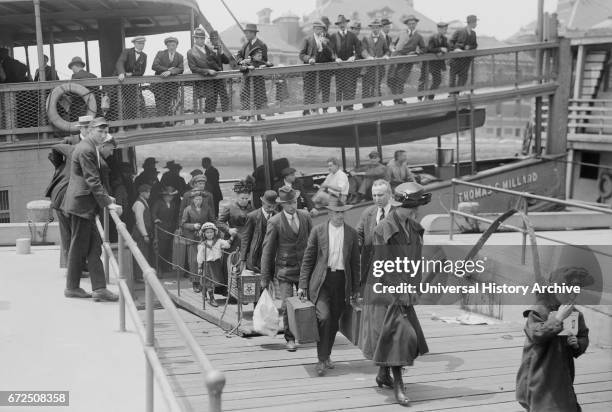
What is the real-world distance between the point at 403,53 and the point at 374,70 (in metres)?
0.89

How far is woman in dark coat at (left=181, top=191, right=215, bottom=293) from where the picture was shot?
12.1m

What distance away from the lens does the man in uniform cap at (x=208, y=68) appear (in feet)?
46.1

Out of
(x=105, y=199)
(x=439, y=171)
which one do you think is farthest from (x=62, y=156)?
(x=439, y=171)

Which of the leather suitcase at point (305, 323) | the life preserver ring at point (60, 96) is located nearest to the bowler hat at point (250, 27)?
the life preserver ring at point (60, 96)

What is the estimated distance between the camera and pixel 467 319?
9633 mm

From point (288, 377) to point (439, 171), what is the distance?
11832mm

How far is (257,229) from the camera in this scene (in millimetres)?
9016

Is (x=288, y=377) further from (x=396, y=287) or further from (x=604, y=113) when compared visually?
(x=604, y=113)

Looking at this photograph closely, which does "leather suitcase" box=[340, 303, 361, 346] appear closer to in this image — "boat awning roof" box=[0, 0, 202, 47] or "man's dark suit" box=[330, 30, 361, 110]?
"boat awning roof" box=[0, 0, 202, 47]

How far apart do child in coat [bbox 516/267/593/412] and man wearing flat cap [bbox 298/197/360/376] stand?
209cm

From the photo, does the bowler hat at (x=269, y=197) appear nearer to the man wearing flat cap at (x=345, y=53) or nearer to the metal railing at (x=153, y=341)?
the metal railing at (x=153, y=341)

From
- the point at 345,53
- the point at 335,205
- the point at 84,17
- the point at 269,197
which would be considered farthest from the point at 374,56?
the point at 335,205

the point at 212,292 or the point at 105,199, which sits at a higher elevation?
the point at 105,199

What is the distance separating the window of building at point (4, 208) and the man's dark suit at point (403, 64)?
7.36 m
